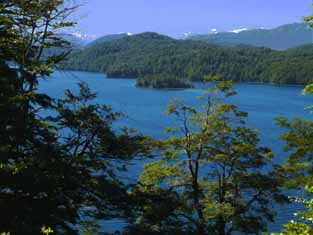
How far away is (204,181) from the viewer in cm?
1605

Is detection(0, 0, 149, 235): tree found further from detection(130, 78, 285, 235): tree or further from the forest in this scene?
detection(130, 78, 285, 235): tree

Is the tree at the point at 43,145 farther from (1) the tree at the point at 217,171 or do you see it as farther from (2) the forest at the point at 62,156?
(1) the tree at the point at 217,171

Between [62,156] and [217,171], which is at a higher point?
[62,156]

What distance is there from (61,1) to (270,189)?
913 centimetres

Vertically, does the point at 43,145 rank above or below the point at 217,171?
above

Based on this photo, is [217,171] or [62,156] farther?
[217,171]

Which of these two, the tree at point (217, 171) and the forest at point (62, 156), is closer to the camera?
the forest at point (62, 156)

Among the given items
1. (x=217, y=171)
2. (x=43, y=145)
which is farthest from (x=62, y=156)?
(x=217, y=171)

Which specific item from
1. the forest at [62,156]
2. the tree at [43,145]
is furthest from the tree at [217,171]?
the tree at [43,145]

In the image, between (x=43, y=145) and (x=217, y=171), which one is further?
(x=217, y=171)

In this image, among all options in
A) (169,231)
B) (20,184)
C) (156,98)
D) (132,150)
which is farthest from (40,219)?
(156,98)

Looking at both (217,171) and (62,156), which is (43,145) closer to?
(62,156)

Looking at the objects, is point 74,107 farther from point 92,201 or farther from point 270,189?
Result: point 270,189

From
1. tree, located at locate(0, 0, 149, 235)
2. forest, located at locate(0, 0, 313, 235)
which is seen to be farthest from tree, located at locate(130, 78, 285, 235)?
tree, located at locate(0, 0, 149, 235)
